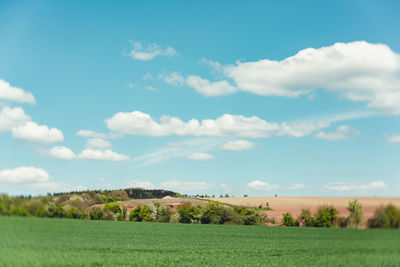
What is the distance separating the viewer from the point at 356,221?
5484 mm

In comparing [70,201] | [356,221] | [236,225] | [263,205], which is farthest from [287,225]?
[356,221]

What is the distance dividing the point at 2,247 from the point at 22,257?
1.67 meters

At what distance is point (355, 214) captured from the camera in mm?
5605

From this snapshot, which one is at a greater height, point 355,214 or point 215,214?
point 355,214

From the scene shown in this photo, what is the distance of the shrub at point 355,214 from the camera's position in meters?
5.43

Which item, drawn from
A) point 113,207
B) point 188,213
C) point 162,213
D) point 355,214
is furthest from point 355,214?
point 188,213

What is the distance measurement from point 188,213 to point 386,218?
56.7 feet

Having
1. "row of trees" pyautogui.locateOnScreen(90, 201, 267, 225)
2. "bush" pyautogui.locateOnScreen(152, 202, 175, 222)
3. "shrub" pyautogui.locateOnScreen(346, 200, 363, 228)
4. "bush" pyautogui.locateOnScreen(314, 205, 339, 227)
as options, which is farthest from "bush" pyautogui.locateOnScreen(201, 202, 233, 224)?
"shrub" pyautogui.locateOnScreen(346, 200, 363, 228)

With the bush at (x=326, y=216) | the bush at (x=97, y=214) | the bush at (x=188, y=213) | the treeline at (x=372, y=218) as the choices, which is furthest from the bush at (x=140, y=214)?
the treeline at (x=372, y=218)

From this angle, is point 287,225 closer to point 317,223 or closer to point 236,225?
point 236,225

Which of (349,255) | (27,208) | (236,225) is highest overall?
(27,208)

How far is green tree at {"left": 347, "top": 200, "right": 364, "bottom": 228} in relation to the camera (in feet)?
17.8

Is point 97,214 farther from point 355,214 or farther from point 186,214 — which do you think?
point 355,214

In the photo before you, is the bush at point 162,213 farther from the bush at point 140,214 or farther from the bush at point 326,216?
the bush at point 326,216
